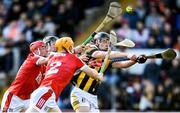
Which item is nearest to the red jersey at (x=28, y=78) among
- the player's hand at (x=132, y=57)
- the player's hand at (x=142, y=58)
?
the player's hand at (x=132, y=57)

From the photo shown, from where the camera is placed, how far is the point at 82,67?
14227 mm

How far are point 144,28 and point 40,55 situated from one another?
7.16 meters

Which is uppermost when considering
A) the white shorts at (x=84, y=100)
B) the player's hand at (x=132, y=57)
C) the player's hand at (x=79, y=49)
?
the player's hand at (x=79, y=49)

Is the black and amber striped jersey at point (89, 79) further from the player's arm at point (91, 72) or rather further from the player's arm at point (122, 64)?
the player's arm at point (91, 72)

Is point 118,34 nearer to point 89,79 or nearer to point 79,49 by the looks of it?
point 79,49

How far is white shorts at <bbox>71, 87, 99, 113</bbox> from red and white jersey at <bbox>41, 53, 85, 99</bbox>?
43.6 inches

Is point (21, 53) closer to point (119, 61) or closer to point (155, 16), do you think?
point (155, 16)

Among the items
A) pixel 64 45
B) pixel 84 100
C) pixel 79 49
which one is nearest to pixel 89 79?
pixel 84 100

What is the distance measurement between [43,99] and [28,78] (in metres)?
1.60

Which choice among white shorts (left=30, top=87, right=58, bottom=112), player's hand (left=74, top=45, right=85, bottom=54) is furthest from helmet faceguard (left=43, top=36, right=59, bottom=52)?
white shorts (left=30, top=87, right=58, bottom=112)

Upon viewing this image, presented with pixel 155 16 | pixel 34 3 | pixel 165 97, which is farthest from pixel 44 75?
pixel 34 3

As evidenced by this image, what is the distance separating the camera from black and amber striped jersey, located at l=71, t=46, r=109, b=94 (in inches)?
601

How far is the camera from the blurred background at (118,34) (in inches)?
827

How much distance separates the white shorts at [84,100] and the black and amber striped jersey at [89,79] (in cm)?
8
